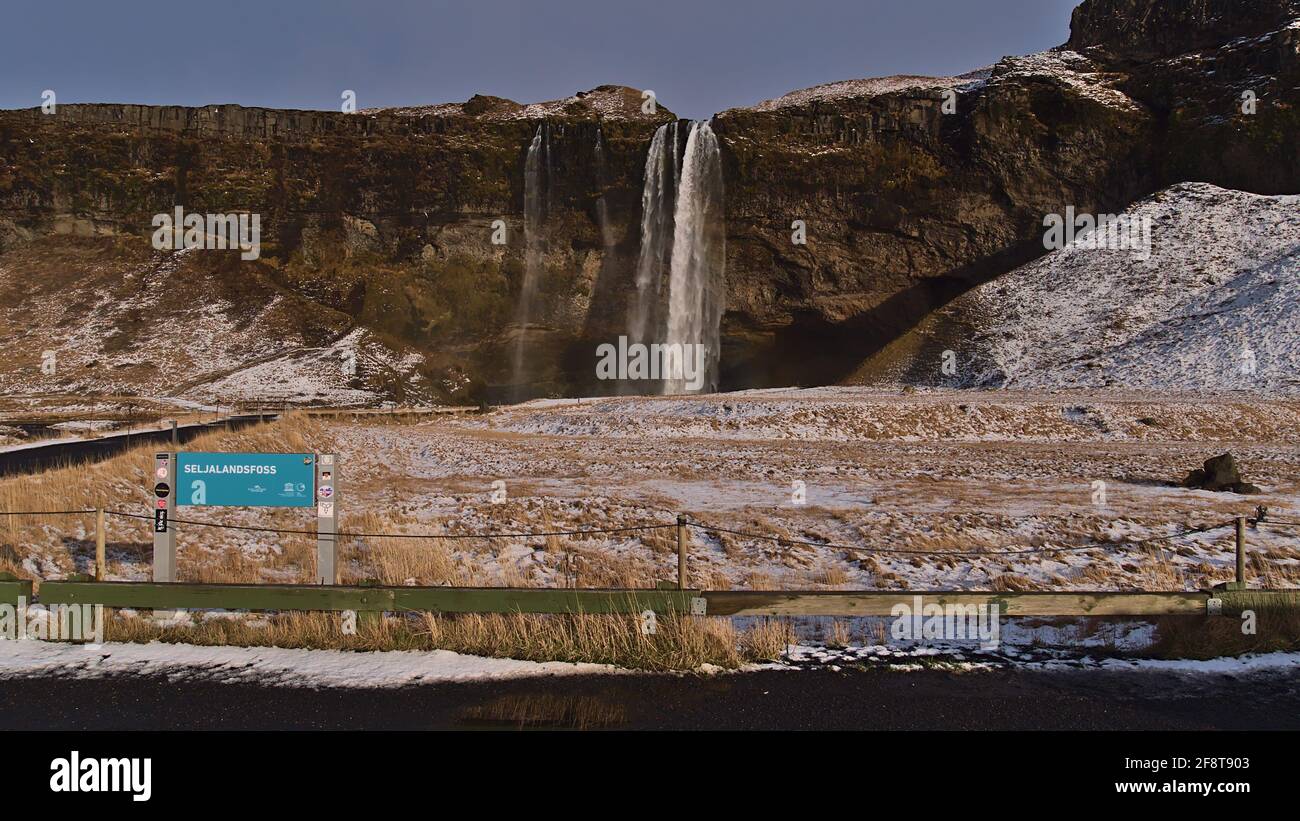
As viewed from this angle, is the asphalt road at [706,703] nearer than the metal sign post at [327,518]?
Yes

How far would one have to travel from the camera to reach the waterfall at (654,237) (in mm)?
60781

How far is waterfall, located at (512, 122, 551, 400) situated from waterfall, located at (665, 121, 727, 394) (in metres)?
11.5

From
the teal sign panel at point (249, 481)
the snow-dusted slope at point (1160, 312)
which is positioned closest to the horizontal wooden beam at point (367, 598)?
the teal sign panel at point (249, 481)

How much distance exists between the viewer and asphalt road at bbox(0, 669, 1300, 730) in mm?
6020

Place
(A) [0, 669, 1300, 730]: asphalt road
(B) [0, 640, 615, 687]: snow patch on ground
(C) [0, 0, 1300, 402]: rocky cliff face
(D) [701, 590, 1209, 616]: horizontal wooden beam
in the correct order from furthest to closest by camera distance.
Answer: (C) [0, 0, 1300, 402]: rocky cliff face → (D) [701, 590, 1209, 616]: horizontal wooden beam → (B) [0, 640, 615, 687]: snow patch on ground → (A) [0, 669, 1300, 730]: asphalt road

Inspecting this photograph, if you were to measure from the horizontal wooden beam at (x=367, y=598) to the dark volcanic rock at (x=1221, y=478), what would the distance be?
48.6ft

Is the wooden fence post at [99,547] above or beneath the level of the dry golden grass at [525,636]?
above
